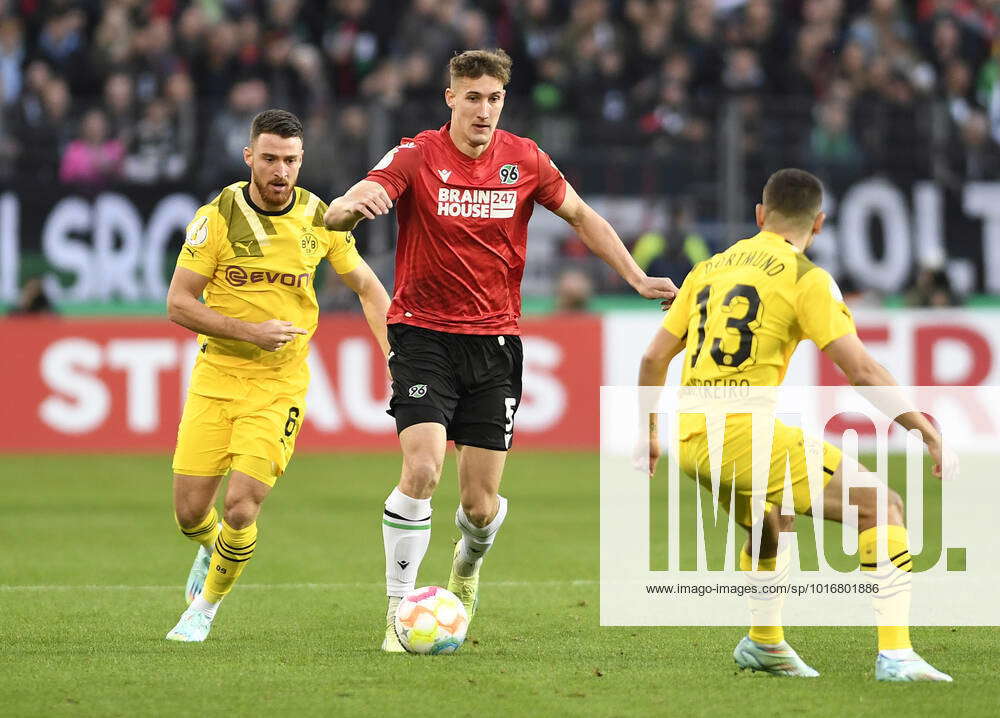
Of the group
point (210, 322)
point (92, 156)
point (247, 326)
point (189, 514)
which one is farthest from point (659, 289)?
point (92, 156)

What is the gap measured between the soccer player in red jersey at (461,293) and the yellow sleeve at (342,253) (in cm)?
46

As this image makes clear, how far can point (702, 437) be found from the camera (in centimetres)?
675

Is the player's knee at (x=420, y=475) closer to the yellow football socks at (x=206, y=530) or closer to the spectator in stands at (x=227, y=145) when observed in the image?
Result: the yellow football socks at (x=206, y=530)

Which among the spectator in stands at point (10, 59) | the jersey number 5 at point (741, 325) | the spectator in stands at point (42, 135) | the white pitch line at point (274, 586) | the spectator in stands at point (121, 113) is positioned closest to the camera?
the jersey number 5 at point (741, 325)

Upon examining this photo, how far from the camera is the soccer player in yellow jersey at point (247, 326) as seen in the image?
7871 mm

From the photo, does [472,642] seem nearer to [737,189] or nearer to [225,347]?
[225,347]

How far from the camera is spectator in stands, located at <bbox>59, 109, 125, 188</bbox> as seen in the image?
1789 cm

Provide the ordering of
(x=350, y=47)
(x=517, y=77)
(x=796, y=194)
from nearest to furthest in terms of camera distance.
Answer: (x=796, y=194) → (x=350, y=47) → (x=517, y=77)

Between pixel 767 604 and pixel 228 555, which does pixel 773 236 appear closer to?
pixel 767 604

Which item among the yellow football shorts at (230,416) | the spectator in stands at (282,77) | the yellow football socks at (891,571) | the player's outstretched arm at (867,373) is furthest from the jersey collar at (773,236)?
the spectator in stands at (282,77)

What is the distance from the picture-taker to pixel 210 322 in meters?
7.81

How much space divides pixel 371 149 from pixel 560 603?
31.8 feet

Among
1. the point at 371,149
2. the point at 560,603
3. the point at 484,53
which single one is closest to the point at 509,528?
the point at 560,603

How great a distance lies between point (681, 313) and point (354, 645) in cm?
224
